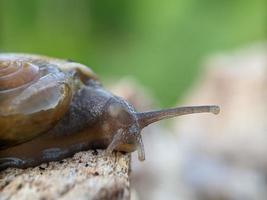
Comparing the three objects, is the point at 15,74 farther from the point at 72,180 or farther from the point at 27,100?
the point at 72,180

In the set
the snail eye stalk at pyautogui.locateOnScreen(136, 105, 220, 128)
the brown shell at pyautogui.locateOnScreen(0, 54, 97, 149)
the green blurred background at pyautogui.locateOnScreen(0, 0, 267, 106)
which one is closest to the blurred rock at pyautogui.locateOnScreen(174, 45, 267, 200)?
the green blurred background at pyautogui.locateOnScreen(0, 0, 267, 106)

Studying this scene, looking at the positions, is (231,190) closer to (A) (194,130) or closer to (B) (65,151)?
(A) (194,130)

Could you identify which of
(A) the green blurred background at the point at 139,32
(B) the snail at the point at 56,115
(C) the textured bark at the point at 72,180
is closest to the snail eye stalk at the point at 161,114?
(B) the snail at the point at 56,115

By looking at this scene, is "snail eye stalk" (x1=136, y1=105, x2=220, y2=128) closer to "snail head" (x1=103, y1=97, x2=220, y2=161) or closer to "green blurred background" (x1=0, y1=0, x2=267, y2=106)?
"snail head" (x1=103, y1=97, x2=220, y2=161)

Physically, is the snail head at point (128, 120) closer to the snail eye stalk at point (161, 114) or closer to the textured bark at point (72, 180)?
the snail eye stalk at point (161, 114)

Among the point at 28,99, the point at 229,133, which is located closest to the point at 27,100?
the point at 28,99

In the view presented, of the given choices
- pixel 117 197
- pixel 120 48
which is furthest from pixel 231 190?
pixel 120 48

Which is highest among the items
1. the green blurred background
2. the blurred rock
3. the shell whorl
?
the green blurred background

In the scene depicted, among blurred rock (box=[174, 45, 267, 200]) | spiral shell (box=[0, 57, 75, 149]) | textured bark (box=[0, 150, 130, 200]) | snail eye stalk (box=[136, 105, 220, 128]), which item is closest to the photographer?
textured bark (box=[0, 150, 130, 200])
